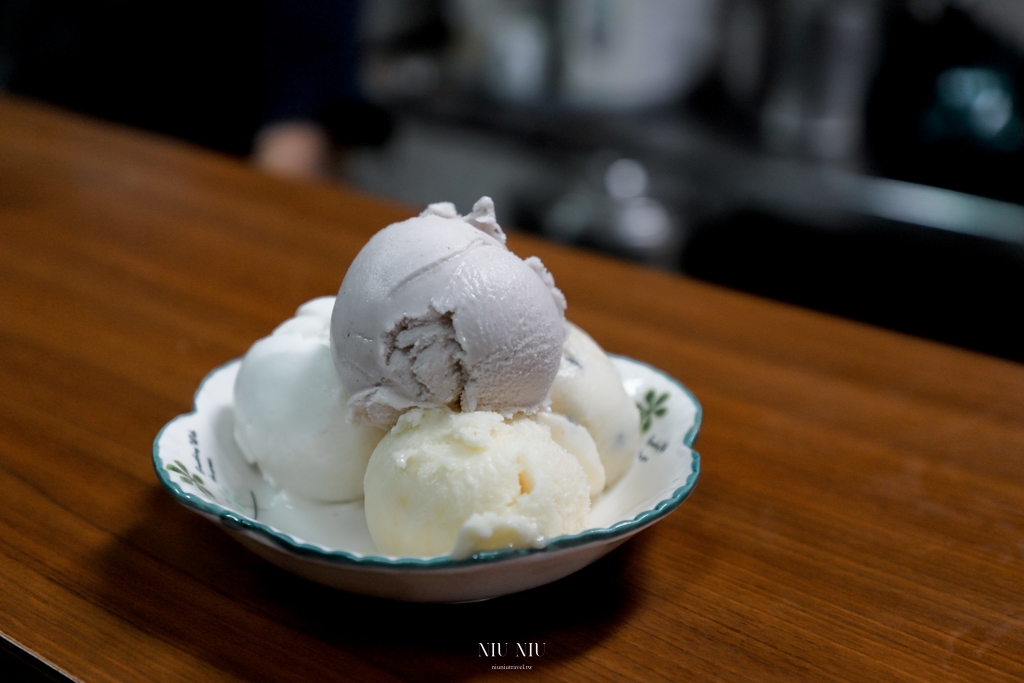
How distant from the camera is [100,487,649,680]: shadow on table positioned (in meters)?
0.56

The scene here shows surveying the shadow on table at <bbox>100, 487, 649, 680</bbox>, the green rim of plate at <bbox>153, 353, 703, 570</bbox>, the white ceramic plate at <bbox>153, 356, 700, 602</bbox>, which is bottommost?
the shadow on table at <bbox>100, 487, 649, 680</bbox>

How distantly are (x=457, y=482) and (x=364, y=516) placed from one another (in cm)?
13

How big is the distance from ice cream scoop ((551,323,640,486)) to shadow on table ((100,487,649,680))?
0.08m

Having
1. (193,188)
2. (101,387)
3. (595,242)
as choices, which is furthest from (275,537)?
(595,242)

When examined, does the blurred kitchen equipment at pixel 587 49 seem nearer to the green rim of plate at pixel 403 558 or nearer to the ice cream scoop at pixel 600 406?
the ice cream scoop at pixel 600 406

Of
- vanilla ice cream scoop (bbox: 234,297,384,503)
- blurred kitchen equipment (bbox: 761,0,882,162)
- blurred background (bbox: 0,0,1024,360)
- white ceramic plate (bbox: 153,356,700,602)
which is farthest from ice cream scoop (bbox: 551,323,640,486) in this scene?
blurred kitchen equipment (bbox: 761,0,882,162)

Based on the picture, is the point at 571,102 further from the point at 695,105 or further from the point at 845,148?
the point at 845,148

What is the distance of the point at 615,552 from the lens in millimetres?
681

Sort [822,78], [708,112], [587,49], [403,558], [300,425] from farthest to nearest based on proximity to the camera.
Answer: [708,112]
[587,49]
[822,78]
[300,425]
[403,558]

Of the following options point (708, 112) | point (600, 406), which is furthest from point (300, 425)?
point (708, 112)

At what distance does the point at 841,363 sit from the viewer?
3.27 feet

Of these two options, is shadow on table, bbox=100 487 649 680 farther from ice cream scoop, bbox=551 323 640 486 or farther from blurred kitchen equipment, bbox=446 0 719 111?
blurred kitchen equipment, bbox=446 0 719 111

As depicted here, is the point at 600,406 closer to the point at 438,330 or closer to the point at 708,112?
the point at 438,330

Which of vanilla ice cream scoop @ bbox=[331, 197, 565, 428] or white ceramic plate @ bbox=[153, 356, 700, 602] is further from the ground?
vanilla ice cream scoop @ bbox=[331, 197, 565, 428]
